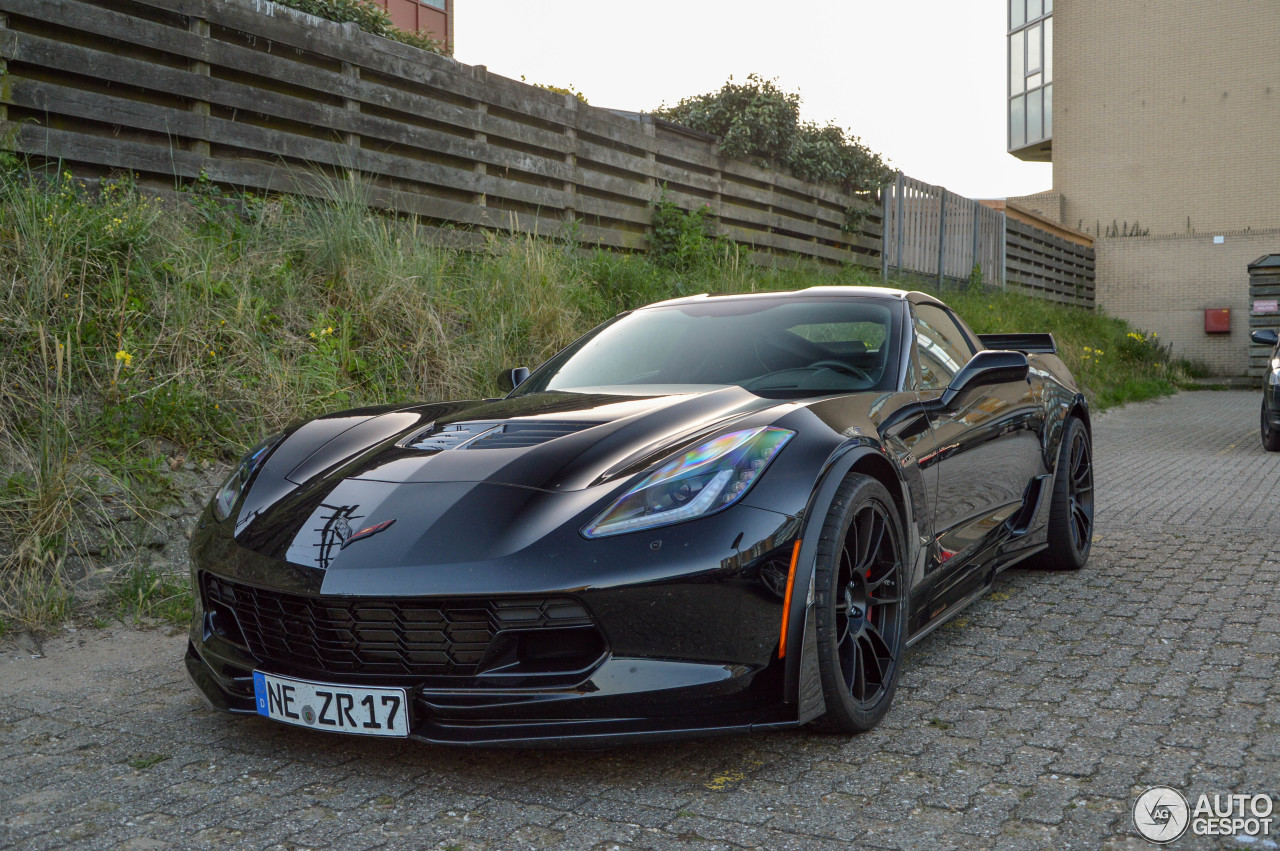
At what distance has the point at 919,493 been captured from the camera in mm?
3312

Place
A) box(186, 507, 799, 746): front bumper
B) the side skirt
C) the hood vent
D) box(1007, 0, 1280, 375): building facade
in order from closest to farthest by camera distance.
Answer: box(186, 507, 799, 746): front bumper
the hood vent
the side skirt
box(1007, 0, 1280, 375): building facade

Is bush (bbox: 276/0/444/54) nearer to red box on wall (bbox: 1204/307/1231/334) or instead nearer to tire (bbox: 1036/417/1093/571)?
tire (bbox: 1036/417/1093/571)

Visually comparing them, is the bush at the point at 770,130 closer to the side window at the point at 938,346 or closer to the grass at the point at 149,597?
the side window at the point at 938,346

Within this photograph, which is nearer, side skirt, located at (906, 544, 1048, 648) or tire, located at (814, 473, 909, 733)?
tire, located at (814, 473, 909, 733)

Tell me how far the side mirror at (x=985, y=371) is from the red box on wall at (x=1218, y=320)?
23822mm

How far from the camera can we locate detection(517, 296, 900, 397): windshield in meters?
3.67

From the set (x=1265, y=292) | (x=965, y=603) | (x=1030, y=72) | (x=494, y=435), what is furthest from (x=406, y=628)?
(x=1030, y=72)

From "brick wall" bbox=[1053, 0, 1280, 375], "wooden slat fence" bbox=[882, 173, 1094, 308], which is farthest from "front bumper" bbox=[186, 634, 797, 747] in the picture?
"brick wall" bbox=[1053, 0, 1280, 375]

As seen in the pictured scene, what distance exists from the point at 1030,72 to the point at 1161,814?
115 feet

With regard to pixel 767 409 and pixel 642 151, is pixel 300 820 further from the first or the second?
pixel 642 151

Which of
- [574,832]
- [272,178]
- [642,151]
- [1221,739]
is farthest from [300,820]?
[642,151]

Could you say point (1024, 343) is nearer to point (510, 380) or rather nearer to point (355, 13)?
point (510, 380)

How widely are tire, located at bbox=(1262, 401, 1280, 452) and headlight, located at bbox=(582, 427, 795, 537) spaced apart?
9.08 m

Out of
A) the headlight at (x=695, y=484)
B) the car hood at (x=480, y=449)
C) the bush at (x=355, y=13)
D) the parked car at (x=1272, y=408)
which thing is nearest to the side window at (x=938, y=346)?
the car hood at (x=480, y=449)
